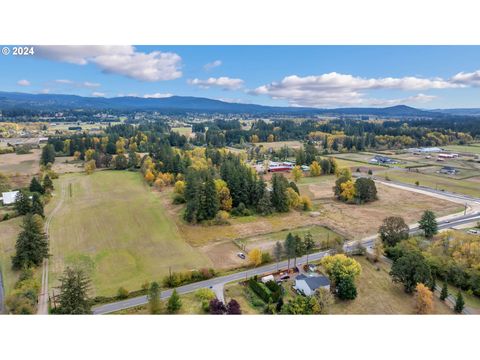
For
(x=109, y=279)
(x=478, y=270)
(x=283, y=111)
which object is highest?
(x=283, y=111)

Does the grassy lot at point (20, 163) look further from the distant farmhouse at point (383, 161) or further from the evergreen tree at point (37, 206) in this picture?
the distant farmhouse at point (383, 161)

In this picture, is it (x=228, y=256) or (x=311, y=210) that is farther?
(x=311, y=210)

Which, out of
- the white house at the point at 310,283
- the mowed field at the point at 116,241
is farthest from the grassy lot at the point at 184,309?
the white house at the point at 310,283

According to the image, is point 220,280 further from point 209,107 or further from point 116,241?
point 209,107

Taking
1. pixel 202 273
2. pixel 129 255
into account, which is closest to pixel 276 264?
pixel 202 273

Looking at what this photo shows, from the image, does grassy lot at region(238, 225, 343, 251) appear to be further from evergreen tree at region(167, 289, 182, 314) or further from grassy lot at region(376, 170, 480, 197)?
grassy lot at region(376, 170, 480, 197)

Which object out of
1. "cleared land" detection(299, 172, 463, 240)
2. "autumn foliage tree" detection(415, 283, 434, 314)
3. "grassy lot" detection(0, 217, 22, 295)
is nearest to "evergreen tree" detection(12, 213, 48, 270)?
"grassy lot" detection(0, 217, 22, 295)

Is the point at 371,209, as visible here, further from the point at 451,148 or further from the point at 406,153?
Answer: the point at 451,148
